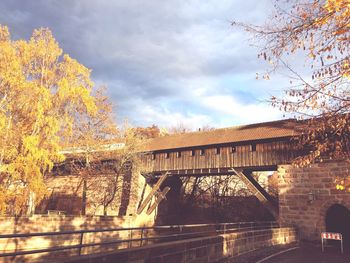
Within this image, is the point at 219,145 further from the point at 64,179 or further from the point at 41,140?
the point at 64,179

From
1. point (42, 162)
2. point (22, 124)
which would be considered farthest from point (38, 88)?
point (42, 162)

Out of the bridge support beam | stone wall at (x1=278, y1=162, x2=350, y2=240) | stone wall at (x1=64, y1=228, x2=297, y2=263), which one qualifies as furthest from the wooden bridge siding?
stone wall at (x1=64, y1=228, x2=297, y2=263)

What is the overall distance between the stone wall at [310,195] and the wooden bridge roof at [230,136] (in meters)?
2.32

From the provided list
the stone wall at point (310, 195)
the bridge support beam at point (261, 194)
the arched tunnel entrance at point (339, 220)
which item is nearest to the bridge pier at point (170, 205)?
the bridge support beam at point (261, 194)

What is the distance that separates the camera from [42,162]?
14.3m

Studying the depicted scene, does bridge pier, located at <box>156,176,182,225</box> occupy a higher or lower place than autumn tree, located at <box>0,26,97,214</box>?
lower

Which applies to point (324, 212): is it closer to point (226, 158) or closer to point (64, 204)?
point (226, 158)

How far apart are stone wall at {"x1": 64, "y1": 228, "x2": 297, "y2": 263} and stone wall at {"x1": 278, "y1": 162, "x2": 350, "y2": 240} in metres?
4.00

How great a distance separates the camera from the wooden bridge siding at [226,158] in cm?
1892

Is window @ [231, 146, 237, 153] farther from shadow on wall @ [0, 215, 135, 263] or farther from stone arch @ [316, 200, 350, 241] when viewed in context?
shadow on wall @ [0, 215, 135, 263]

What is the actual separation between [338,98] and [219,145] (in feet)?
52.7

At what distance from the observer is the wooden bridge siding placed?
18.9m

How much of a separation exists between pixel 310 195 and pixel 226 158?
241 inches

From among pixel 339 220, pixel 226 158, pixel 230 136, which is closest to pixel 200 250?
pixel 226 158
